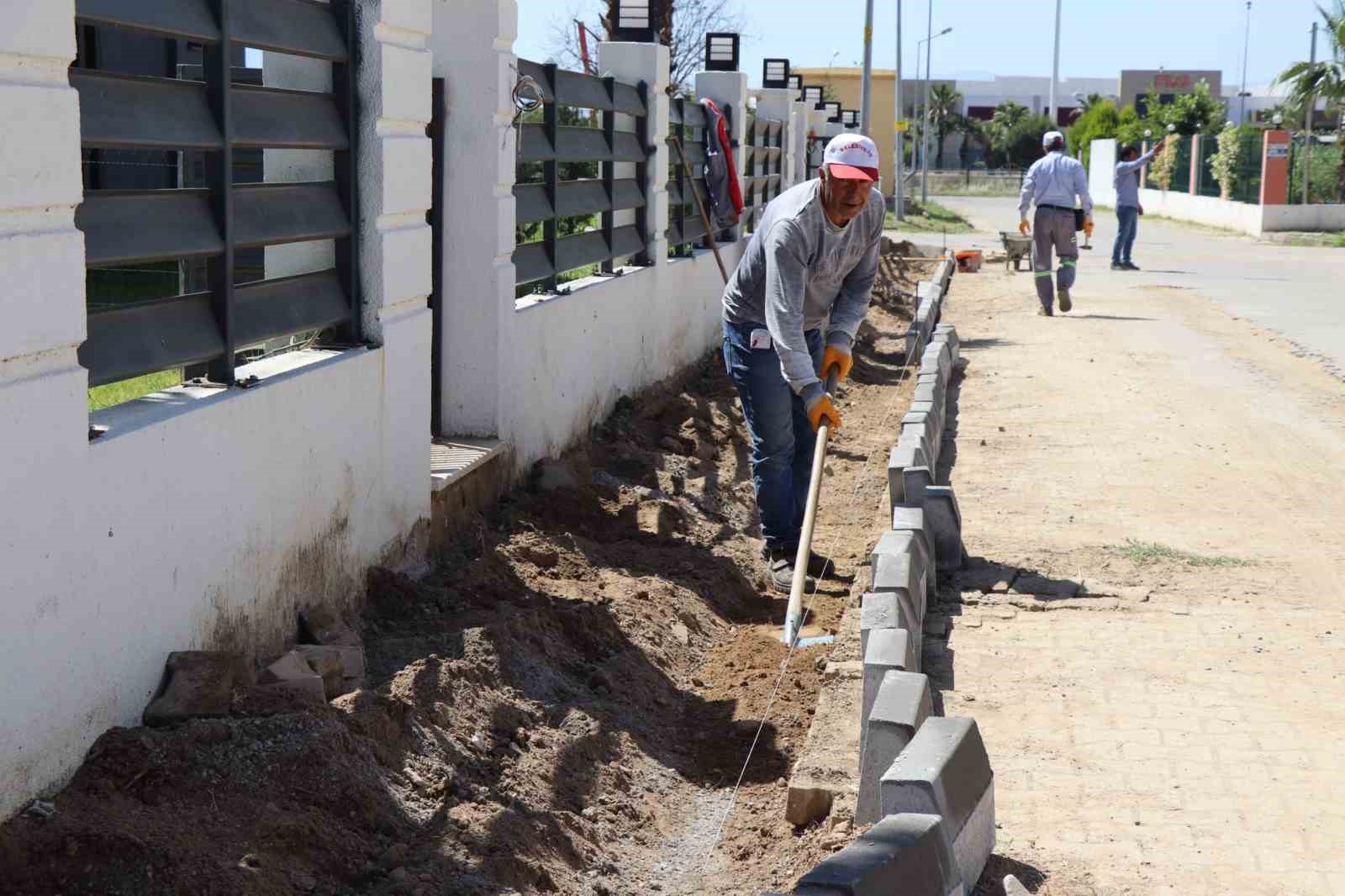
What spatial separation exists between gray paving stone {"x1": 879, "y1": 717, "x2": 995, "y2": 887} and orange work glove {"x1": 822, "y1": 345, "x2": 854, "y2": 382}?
2.89 meters

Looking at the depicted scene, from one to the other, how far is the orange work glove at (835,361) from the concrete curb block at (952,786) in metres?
2.90

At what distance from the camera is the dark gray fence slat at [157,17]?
400 cm

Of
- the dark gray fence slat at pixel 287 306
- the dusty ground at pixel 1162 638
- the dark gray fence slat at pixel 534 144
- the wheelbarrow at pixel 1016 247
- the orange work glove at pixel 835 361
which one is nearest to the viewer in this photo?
the dusty ground at pixel 1162 638

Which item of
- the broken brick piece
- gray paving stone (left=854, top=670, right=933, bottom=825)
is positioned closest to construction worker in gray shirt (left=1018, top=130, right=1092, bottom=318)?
gray paving stone (left=854, top=670, right=933, bottom=825)

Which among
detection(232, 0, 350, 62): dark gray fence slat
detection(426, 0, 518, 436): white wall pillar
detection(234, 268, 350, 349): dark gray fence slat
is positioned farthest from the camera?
detection(426, 0, 518, 436): white wall pillar

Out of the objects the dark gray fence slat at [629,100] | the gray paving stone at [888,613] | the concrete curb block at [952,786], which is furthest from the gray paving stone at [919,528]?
the dark gray fence slat at [629,100]

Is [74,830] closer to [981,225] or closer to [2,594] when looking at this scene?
A: [2,594]

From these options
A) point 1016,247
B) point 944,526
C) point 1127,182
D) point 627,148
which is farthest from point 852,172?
point 1016,247

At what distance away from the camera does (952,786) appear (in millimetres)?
3811

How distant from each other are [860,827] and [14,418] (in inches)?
94.1

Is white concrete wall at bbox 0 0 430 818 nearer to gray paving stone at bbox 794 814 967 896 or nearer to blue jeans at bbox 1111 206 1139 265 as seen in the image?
gray paving stone at bbox 794 814 967 896

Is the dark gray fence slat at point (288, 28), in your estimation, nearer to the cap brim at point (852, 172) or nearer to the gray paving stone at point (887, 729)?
the cap brim at point (852, 172)

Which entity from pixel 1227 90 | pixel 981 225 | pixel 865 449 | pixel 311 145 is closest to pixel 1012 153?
pixel 981 225

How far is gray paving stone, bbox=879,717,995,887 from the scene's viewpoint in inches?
146
